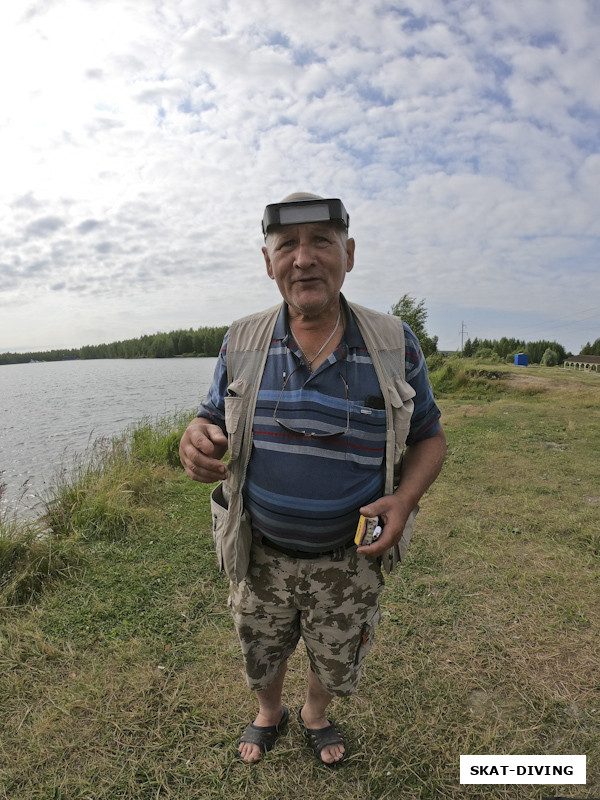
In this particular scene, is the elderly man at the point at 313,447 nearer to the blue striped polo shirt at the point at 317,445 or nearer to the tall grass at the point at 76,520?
the blue striped polo shirt at the point at 317,445

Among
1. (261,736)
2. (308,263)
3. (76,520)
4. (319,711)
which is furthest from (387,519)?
(76,520)

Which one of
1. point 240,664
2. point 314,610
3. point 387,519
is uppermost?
point 387,519

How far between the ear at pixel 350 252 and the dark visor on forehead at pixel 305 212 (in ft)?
0.57

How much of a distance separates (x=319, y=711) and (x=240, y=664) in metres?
0.71

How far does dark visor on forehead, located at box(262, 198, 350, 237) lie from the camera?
1608 millimetres

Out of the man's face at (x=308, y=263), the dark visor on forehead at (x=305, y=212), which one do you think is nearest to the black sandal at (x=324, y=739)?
the man's face at (x=308, y=263)

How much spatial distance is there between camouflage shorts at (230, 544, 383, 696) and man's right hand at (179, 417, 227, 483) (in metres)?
0.46

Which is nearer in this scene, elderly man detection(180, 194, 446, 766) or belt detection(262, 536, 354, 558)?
elderly man detection(180, 194, 446, 766)

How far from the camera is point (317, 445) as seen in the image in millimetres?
Answer: 1617

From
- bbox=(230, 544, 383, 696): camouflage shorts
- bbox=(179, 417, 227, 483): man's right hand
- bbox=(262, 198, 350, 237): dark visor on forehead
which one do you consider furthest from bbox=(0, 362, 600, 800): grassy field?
bbox=(262, 198, 350, 237): dark visor on forehead

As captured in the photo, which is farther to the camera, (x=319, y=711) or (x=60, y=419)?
(x=60, y=419)

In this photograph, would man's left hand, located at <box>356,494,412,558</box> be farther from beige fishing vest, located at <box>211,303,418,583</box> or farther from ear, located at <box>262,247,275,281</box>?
ear, located at <box>262,247,275,281</box>

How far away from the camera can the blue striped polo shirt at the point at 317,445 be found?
1.62 m

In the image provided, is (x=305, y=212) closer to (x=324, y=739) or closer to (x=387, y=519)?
(x=387, y=519)
